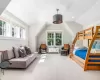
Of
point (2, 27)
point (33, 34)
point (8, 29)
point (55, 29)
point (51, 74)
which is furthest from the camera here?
point (55, 29)

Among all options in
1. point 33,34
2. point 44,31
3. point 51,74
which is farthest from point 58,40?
point 51,74

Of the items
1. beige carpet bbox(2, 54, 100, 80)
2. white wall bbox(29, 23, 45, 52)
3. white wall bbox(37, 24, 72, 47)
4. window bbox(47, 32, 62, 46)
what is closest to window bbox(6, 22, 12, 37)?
beige carpet bbox(2, 54, 100, 80)

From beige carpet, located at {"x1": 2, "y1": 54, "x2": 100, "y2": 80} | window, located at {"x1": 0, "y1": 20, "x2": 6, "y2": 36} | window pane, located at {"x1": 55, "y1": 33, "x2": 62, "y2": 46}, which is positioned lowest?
beige carpet, located at {"x1": 2, "y1": 54, "x2": 100, "y2": 80}

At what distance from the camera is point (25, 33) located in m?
9.05

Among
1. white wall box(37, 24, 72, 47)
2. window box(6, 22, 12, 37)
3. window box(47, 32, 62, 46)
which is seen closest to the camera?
window box(6, 22, 12, 37)

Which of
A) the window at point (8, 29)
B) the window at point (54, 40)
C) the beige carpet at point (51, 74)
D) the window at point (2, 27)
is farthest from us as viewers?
the window at point (54, 40)

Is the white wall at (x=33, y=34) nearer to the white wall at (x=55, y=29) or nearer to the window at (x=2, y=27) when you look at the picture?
the white wall at (x=55, y=29)

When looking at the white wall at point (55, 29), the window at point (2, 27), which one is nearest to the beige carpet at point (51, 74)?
the window at point (2, 27)

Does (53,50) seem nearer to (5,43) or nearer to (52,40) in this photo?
(52,40)

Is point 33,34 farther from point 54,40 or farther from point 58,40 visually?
point 58,40

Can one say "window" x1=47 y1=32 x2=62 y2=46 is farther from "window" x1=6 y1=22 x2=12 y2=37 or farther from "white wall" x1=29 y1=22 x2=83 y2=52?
"window" x1=6 y1=22 x2=12 y2=37

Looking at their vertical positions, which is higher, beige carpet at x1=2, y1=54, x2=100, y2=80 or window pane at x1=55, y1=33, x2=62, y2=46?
window pane at x1=55, y1=33, x2=62, y2=46

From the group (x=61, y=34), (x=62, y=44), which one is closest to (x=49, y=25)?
(x=61, y=34)

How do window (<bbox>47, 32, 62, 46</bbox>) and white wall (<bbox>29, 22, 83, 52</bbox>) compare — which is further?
window (<bbox>47, 32, 62, 46</bbox>)
